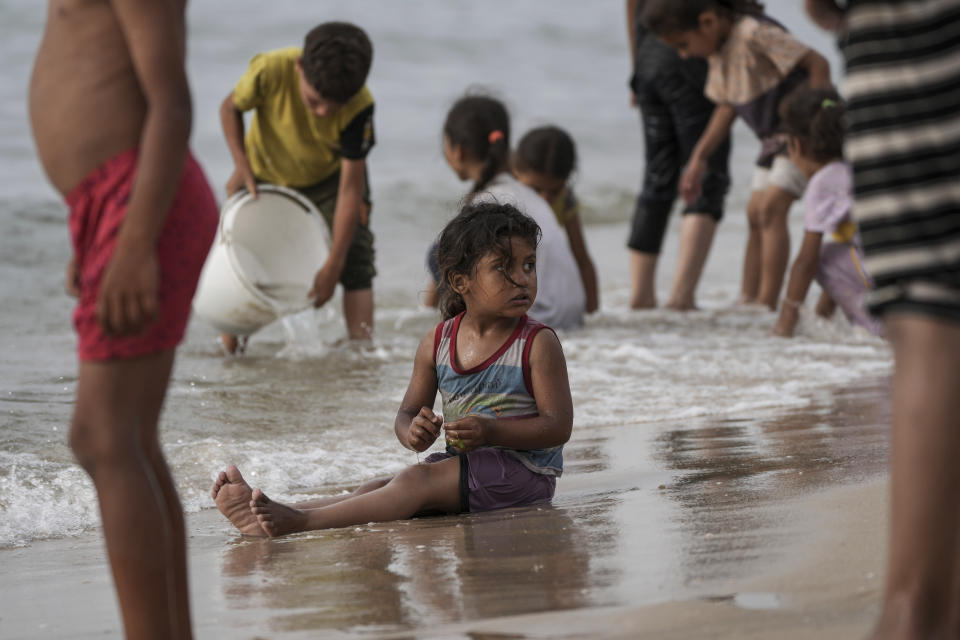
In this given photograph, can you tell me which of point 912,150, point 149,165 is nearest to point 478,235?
point 149,165

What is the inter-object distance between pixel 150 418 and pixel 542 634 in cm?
71

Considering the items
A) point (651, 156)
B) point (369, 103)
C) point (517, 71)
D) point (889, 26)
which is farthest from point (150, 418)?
point (517, 71)

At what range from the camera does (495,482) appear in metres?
3.02

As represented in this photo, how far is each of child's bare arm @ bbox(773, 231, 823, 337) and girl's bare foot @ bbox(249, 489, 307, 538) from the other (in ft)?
12.4

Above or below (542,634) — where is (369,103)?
above

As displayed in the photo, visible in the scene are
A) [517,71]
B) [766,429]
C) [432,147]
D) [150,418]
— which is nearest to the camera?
[150,418]

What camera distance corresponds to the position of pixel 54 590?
2.47 m

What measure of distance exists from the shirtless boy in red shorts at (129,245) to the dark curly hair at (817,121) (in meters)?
4.54

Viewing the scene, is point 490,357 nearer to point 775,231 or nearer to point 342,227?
point 342,227

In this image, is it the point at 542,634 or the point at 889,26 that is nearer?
the point at 889,26

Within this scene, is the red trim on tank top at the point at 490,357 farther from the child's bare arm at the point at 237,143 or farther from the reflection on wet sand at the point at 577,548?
the child's bare arm at the point at 237,143

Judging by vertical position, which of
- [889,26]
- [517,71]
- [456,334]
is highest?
[517,71]

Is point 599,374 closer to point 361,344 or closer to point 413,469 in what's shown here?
point 361,344

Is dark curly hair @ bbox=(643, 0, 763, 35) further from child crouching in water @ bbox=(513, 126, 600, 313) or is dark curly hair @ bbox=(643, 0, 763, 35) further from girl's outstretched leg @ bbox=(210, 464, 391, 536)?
girl's outstretched leg @ bbox=(210, 464, 391, 536)
